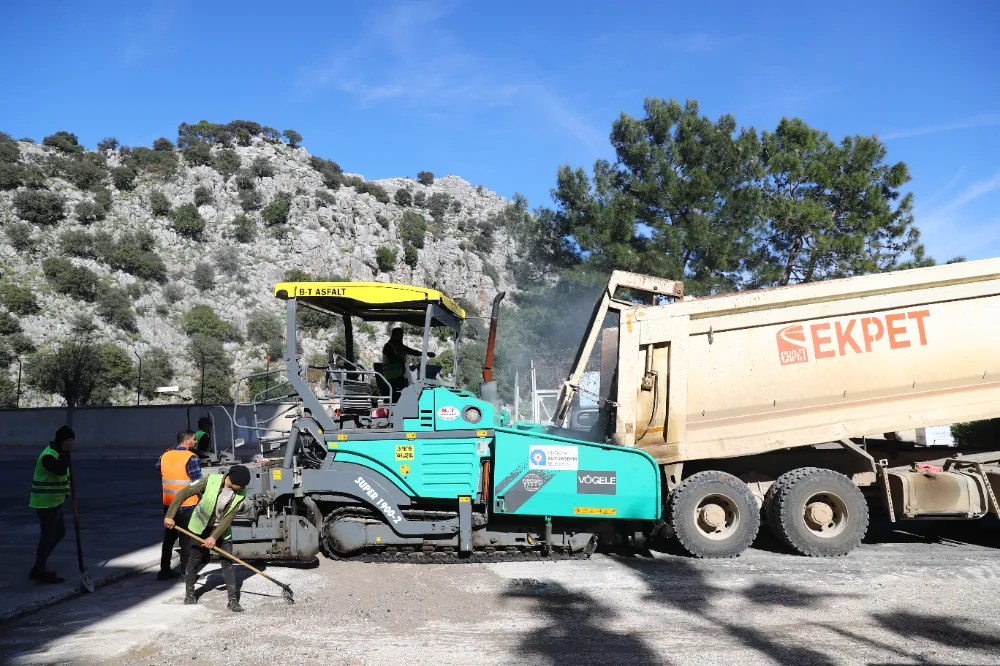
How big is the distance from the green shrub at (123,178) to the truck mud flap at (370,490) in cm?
5372

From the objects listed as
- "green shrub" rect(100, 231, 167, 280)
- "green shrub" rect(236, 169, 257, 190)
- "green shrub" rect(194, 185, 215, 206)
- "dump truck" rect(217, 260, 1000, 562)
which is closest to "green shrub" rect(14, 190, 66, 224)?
"green shrub" rect(100, 231, 167, 280)

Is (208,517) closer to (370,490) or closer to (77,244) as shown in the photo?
(370,490)

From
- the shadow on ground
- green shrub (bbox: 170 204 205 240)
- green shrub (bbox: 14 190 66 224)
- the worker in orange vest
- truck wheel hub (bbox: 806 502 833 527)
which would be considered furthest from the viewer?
green shrub (bbox: 170 204 205 240)

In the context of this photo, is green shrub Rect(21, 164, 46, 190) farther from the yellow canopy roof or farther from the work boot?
the work boot

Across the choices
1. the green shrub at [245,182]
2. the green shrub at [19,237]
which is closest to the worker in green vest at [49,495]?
the green shrub at [19,237]

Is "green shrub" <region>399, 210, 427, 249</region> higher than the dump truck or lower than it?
higher

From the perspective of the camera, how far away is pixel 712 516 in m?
7.66

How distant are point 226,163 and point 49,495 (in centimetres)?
5565

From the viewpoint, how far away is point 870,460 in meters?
7.91

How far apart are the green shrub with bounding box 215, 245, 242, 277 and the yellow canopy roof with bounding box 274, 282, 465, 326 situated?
4416cm

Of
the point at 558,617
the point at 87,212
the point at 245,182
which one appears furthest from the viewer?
the point at 245,182

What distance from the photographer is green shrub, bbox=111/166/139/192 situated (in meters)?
53.0

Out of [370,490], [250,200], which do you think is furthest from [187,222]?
[370,490]

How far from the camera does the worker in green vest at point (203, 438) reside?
27.9ft
